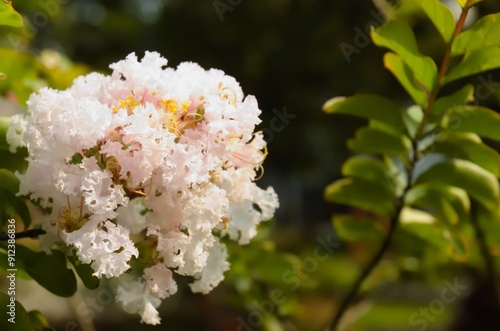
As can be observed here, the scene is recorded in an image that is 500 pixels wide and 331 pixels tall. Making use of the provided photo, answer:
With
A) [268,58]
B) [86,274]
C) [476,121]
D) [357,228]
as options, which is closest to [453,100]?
[476,121]

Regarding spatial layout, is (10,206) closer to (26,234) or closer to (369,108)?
(26,234)

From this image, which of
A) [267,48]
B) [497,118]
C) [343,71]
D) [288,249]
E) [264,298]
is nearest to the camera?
[497,118]

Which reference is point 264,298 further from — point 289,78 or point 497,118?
point 289,78

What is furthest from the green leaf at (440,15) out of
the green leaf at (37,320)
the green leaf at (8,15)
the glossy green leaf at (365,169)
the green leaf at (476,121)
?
the green leaf at (37,320)

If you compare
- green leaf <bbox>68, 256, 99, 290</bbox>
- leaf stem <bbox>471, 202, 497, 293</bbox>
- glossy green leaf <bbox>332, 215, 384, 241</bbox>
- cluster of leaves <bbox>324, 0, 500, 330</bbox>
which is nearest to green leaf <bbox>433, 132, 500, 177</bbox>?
cluster of leaves <bbox>324, 0, 500, 330</bbox>

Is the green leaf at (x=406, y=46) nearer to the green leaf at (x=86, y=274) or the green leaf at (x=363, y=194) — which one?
the green leaf at (x=363, y=194)

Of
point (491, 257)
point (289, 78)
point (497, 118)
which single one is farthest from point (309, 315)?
point (497, 118)
